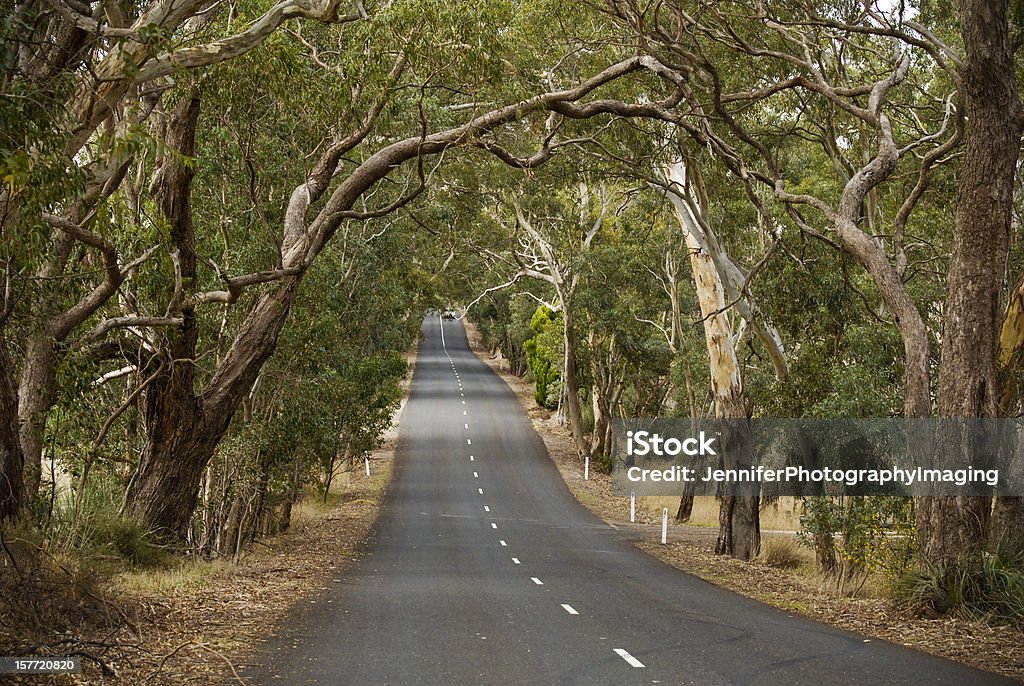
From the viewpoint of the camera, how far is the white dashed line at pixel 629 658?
10094mm

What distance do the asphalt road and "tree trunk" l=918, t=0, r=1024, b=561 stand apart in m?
2.27

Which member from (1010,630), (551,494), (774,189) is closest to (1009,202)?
(774,189)

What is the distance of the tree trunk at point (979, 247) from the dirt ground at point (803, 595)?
1.22m

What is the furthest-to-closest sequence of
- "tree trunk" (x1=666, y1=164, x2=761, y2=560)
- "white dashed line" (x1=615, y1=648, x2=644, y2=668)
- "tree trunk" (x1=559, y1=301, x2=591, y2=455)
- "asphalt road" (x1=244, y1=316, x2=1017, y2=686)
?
"tree trunk" (x1=559, y1=301, x2=591, y2=455) < "tree trunk" (x1=666, y1=164, x2=761, y2=560) < "white dashed line" (x1=615, y1=648, x2=644, y2=668) < "asphalt road" (x1=244, y1=316, x2=1017, y2=686)

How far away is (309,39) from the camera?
19.1 meters

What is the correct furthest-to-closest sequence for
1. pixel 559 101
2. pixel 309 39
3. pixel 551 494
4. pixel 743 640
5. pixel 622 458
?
pixel 622 458 < pixel 551 494 < pixel 309 39 < pixel 559 101 < pixel 743 640

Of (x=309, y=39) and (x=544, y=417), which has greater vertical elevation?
(x=309, y=39)

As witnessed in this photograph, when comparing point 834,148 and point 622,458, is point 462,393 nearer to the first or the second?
point 622,458

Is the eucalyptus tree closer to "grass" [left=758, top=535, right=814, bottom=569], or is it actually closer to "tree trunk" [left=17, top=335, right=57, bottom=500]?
"grass" [left=758, top=535, right=814, bottom=569]

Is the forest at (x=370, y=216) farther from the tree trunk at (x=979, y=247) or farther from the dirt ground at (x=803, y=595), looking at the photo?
the dirt ground at (x=803, y=595)

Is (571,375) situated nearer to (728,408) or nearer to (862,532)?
(728,408)

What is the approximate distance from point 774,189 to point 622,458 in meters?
31.5

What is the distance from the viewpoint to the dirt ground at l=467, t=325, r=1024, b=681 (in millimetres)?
11461

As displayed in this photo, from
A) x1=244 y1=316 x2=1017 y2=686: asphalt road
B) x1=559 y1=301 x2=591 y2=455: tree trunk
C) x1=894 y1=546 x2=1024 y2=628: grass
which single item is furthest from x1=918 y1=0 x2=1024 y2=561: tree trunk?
x1=559 y1=301 x2=591 y2=455: tree trunk
